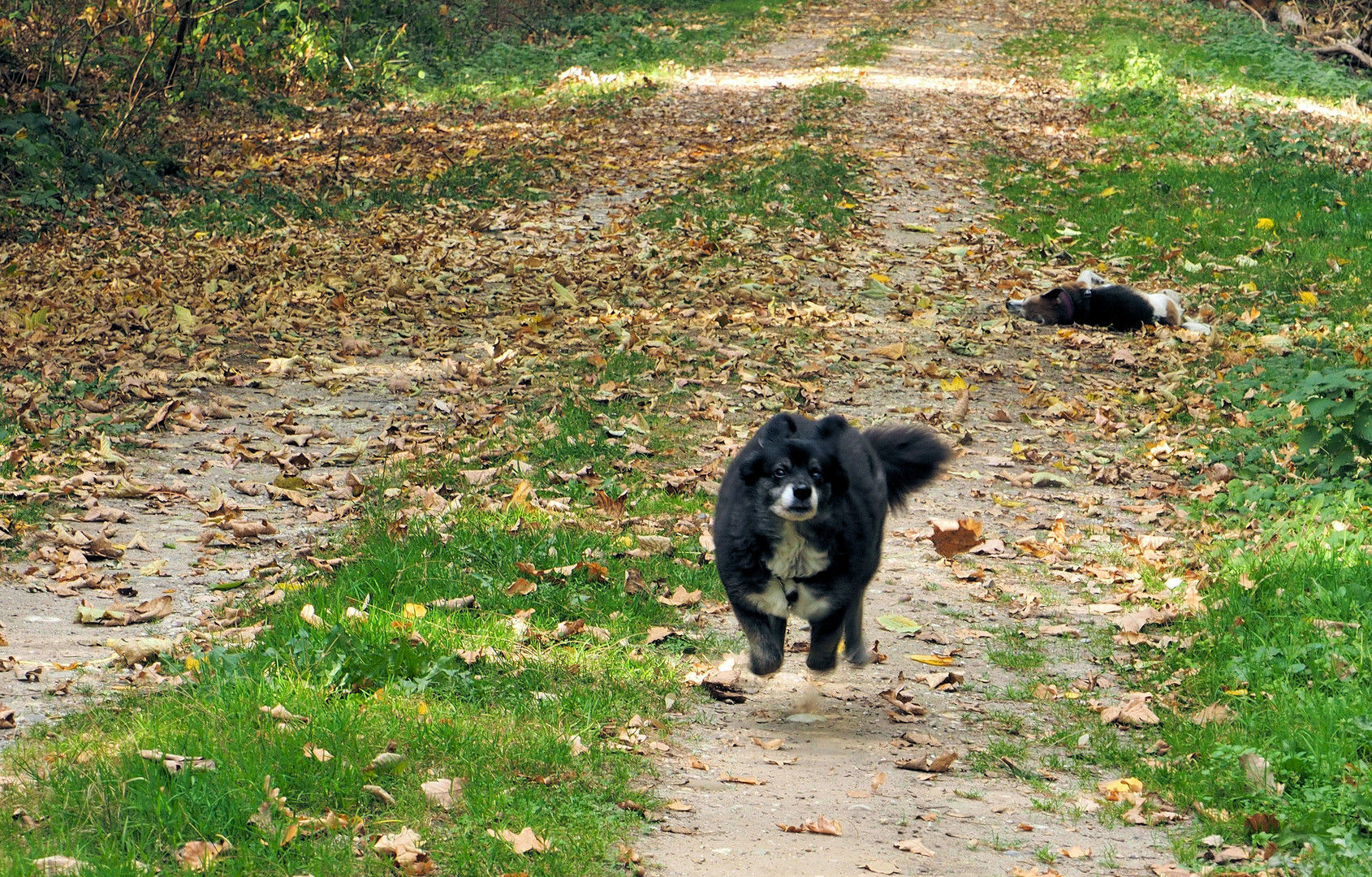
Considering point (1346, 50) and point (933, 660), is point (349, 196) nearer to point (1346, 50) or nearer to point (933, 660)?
point (933, 660)

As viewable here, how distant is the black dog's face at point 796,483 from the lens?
4977mm

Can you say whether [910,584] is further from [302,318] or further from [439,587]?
[302,318]

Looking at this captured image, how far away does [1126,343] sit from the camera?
37.6 ft

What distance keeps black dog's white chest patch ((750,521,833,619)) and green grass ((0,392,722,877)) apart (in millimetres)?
659

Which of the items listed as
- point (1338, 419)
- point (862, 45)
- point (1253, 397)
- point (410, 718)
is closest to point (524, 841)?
point (410, 718)

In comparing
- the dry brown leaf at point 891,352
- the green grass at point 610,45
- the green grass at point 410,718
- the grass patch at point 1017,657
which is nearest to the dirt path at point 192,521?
the green grass at point 410,718

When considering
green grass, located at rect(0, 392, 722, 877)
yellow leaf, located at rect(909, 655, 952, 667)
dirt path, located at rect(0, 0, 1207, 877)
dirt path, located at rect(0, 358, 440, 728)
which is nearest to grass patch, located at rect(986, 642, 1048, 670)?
dirt path, located at rect(0, 0, 1207, 877)

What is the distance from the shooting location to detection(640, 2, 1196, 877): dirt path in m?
4.41

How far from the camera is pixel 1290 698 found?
522 centimetres

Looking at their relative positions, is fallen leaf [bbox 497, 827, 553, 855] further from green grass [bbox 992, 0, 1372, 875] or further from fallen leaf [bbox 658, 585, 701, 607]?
fallen leaf [bbox 658, 585, 701, 607]

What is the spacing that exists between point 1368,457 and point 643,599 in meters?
4.42

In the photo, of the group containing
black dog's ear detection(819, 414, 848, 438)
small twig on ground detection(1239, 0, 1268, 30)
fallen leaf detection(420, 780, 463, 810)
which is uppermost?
small twig on ground detection(1239, 0, 1268, 30)

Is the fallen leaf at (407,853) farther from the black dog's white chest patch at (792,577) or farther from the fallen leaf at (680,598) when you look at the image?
the fallen leaf at (680,598)

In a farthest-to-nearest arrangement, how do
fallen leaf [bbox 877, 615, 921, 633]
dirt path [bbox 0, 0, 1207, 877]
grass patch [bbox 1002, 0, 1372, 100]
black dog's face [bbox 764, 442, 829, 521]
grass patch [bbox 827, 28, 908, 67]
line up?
grass patch [bbox 827, 28, 908, 67]
grass patch [bbox 1002, 0, 1372, 100]
fallen leaf [bbox 877, 615, 921, 633]
black dog's face [bbox 764, 442, 829, 521]
dirt path [bbox 0, 0, 1207, 877]
